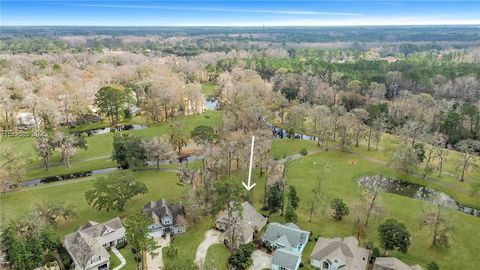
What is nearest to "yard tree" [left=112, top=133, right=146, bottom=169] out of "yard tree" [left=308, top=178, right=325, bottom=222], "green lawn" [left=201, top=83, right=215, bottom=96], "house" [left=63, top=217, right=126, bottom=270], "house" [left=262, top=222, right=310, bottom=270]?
"house" [left=63, top=217, right=126, bottom=270]

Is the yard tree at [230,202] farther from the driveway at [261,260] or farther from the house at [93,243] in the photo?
the house at [93,243]

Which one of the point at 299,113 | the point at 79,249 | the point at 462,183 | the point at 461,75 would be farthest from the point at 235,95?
the point at 461,75

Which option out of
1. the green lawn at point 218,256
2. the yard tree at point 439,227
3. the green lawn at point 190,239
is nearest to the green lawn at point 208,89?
the green lawn at point 190,239

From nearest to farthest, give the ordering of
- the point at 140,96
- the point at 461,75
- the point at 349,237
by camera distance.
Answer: the point at 349,237, the point at 140,96, the point at 461,75

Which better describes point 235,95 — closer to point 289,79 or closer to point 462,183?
point 289,79

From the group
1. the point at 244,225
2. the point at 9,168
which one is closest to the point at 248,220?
the point at 244,225

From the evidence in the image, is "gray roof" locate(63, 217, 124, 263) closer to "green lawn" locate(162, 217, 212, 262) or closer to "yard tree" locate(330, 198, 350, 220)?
"green lawn" locate(162, 217, 212, 262)

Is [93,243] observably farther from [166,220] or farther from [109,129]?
[109,129]
